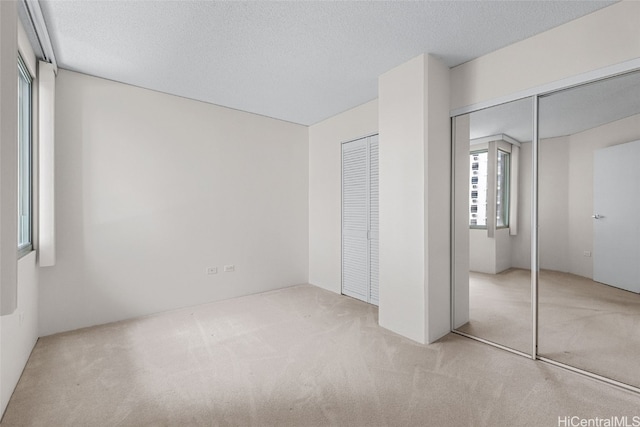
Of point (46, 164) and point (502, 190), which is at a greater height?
point (46, 164)

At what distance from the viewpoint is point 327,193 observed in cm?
447

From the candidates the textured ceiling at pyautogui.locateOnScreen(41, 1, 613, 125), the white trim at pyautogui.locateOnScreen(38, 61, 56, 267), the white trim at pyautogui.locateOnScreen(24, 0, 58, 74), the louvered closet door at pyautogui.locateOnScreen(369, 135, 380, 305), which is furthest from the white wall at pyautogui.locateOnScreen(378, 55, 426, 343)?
the white trim at pyautogui.locateOnScreen(38, 61, 56, 267)

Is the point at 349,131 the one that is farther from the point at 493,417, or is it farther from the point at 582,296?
the point at 493,417

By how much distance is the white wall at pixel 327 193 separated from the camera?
414 centimetres

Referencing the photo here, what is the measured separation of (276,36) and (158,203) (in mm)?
2283

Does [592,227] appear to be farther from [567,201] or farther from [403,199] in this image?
[403,199]

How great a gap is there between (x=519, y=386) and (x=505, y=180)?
64.2 inches

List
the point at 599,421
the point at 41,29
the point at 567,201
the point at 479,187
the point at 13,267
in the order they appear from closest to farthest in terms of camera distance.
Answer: the point at 13,267, the point at 599,421, the point at 41,29, the point at 567,201, the point at 479,187

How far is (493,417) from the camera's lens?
1.73 metres

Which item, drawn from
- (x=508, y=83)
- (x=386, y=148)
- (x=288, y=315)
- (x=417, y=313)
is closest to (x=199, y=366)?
(x=288, y=315)

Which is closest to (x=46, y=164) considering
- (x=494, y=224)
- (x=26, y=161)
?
(x=26, y=161)

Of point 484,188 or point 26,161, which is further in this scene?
point 484,188

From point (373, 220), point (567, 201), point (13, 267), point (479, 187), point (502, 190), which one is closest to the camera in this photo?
point (13, 267)

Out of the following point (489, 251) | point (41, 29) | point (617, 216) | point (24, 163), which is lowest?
point (489, 251)
